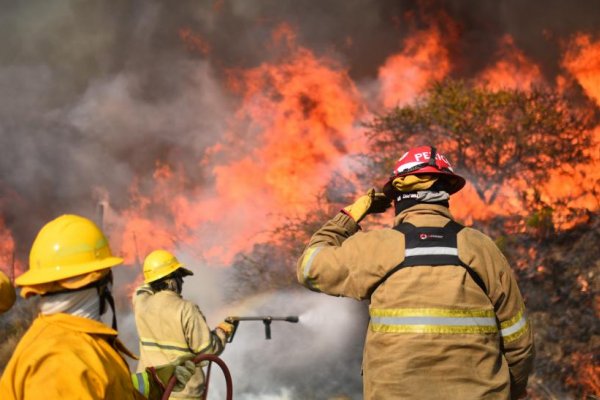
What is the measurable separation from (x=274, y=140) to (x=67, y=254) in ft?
37.2

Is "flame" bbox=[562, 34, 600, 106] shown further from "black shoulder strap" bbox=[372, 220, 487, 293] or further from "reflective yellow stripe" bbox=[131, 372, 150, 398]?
"reflective yellow stripe" bbox=[131, 372, 150, 398]

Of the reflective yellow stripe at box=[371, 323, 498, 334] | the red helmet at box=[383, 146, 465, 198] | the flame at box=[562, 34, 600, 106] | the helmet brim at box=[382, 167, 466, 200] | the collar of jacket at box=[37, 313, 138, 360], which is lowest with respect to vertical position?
the reflective yellow stripe at box=[371, 323, 498, 334]

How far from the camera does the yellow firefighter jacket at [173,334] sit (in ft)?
15.1

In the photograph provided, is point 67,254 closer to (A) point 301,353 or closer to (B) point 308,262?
(B) point 308,262

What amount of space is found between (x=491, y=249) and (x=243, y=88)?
1162 cm

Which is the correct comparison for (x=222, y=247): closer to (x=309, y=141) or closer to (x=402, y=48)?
(x=309, y=141)

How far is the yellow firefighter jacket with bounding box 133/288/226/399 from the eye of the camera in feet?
15.1

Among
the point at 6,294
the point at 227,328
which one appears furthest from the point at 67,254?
the point at 227,328

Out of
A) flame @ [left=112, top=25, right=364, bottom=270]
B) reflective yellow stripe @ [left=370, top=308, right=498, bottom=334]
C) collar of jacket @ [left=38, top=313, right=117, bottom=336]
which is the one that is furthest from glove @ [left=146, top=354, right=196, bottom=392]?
flame @ [left=112, top=25, right=364, bottom=270]

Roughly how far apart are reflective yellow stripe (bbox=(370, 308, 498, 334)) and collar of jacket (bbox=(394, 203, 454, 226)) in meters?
0.49

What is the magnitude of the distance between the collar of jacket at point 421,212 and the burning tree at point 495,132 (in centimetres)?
877

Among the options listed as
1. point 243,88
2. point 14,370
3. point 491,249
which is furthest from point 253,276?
point 14,370

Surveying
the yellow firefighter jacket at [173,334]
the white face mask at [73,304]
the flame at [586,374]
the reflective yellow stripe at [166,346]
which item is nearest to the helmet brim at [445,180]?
the white face mask at [73,304]

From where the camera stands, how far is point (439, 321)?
257cm
